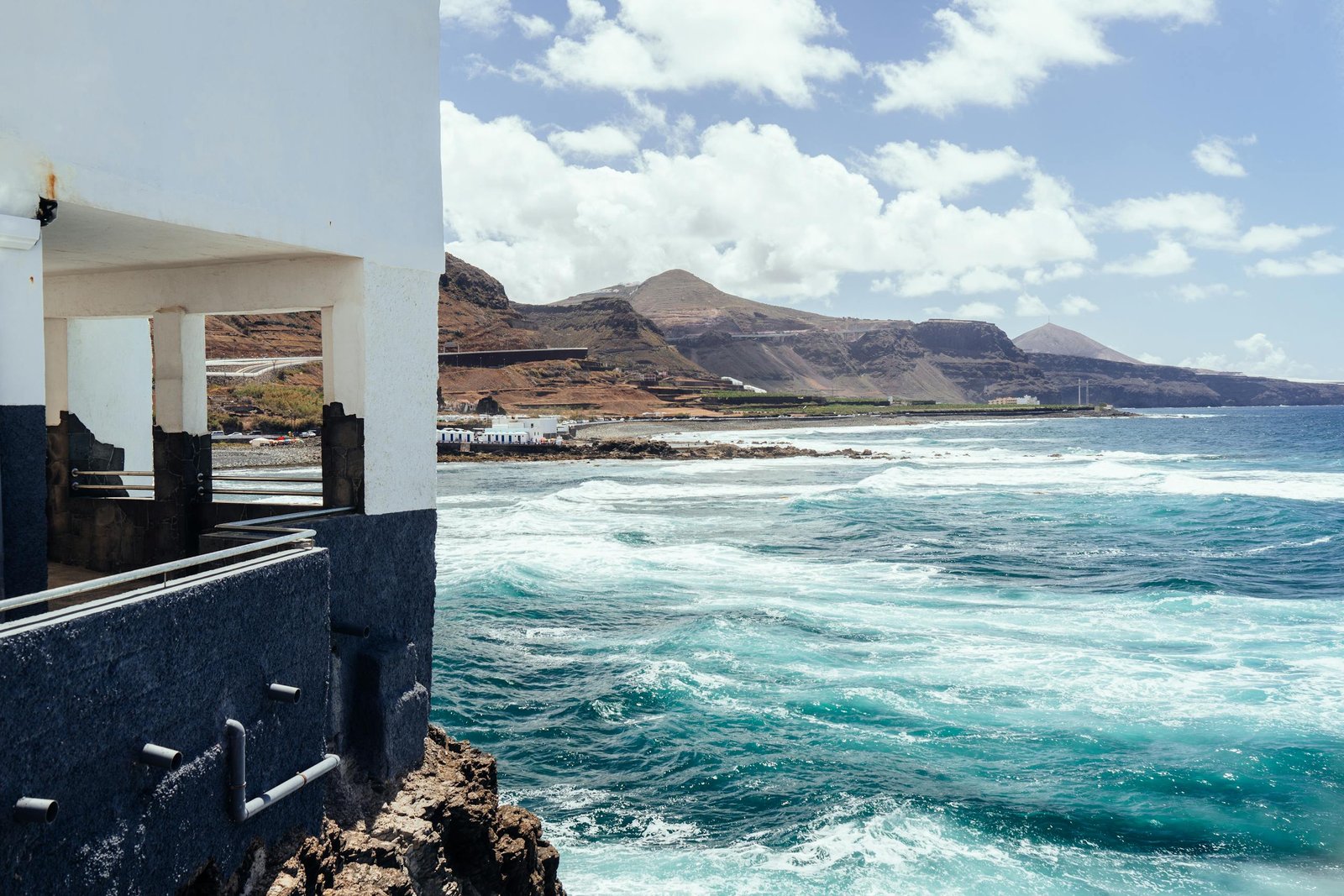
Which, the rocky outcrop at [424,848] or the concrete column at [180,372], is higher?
the concrete column at [180,372]

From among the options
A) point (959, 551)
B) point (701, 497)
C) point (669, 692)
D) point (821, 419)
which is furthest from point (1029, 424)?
point (669, 692)

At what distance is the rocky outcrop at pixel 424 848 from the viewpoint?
443 cm

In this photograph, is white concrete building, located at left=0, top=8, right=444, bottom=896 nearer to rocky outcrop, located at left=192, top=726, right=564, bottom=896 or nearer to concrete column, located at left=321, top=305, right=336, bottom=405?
concrete column, located at left=321, top=305, right=336, bottom=405

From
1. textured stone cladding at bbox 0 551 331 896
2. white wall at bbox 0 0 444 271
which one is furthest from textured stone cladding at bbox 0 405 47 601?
textured stone cladding at bbox 0 551 331 896

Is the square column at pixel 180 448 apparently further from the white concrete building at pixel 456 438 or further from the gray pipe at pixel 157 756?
the white concrete building at pixel 456 438

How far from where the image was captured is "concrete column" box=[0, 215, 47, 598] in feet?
14.4

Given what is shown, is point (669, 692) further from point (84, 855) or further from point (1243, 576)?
point (1243, 576)

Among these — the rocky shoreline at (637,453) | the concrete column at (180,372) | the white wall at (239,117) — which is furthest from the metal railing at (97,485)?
the rocky shoreline at (637,453)

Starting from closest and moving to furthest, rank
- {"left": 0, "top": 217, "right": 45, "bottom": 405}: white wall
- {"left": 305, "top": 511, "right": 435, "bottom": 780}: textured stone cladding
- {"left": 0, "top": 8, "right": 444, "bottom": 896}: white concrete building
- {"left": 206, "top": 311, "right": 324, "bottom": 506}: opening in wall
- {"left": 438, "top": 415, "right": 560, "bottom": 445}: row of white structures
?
{"left": 0, "top": 8, "right": 444, "bottom": 896}: white concrete building
{"left": 0, "top": 217, "right": 45, "bottom": 405}: white wall
{"left": 305, "top": 511, "right": 435, "bottom": 780}: textured stone cladding
{"left": 206, "top": 311, "right": 324, "bottom": 506}: opening in wall
{"left": 438, "top": 415, "right": 560, "bottom": 445}: row of white structures

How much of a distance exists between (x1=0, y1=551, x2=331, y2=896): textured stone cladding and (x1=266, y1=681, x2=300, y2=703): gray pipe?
0.03 meters

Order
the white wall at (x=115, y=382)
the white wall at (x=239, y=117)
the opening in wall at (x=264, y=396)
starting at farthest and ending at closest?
the opening in wall at (x=264, y=396)
the white wall at (x=115, y=382)
the white wall at (x=239, y=117)

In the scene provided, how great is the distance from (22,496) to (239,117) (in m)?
2.19

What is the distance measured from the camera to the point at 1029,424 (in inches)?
5032

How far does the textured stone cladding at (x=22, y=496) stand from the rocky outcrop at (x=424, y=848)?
175 cm
